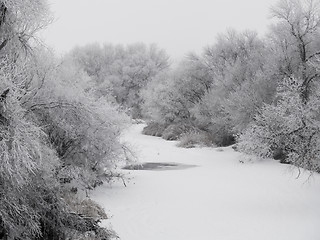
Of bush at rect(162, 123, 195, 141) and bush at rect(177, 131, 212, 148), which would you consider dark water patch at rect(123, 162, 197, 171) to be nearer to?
bush at rect(177, 131, 212, 148)

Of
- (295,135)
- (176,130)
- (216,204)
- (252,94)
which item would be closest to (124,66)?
(176,130)

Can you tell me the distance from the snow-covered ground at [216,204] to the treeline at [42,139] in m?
1.35

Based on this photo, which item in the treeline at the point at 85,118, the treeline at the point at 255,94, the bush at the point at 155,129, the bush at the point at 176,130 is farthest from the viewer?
the bush at the point at 155,129

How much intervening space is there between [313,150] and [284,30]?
13204 millimetres

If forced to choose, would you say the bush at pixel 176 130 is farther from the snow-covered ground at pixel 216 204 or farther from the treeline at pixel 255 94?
the snow-covered ground at pixel 216 204

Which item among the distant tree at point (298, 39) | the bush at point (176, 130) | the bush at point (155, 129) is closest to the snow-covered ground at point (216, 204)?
the distant tree at point (298, 39)

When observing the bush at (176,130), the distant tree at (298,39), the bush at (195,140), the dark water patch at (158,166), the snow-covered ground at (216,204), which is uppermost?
the distant tree at (298,39)

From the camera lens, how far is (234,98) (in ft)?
86.3

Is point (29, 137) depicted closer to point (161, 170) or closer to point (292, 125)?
point (292, 125)

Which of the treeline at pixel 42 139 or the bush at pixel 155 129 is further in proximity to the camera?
the bush at pixel 155 129

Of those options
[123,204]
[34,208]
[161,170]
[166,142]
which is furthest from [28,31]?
[166,142]

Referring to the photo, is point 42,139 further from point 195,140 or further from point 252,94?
point 195,140

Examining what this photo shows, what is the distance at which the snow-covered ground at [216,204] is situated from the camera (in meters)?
10.9

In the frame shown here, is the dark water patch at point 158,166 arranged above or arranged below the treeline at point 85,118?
below
